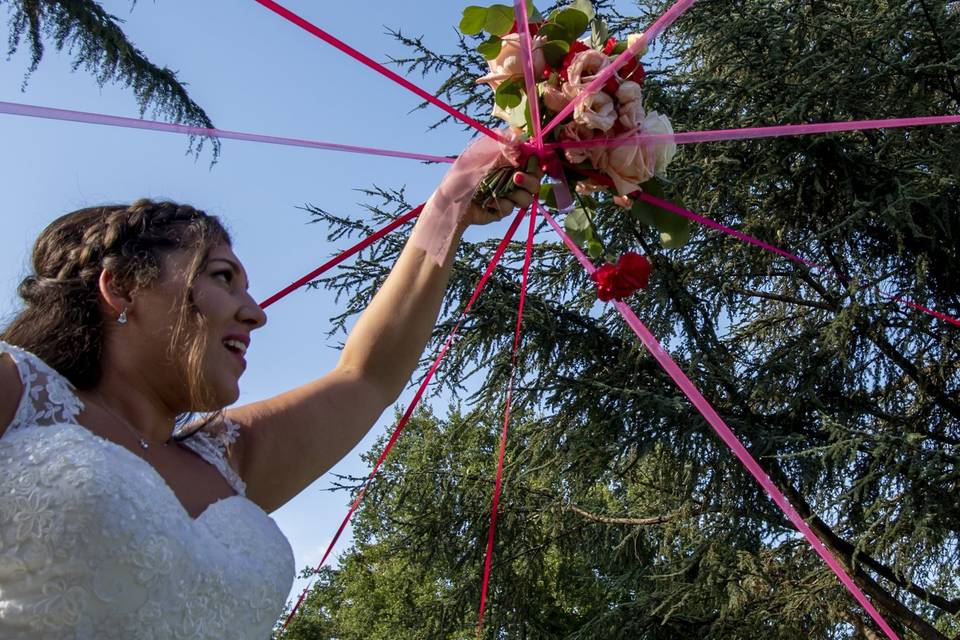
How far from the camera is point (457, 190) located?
2.33m

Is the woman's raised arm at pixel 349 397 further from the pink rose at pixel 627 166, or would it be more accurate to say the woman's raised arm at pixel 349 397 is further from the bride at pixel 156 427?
the pink rose at pixel 627 166

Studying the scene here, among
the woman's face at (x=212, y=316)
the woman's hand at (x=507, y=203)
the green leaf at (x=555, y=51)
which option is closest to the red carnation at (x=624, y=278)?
the woman's hand at (x=507, y=203)

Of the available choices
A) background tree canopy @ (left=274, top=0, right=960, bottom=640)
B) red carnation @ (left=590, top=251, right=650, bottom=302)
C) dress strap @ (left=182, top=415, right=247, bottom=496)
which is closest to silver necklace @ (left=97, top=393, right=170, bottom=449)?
dress strap @ (left=182, top=415, right=247, bottom=496)

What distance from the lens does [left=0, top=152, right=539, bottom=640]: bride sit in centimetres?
148

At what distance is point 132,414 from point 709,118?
5628 millimetres

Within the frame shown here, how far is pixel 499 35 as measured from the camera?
268 cm

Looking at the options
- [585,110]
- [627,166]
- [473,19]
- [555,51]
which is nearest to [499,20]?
[473,19]

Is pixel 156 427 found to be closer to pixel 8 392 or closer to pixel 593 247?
pixel 8 392

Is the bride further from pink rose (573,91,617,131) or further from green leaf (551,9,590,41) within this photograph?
green leaf (551,9,590,41)

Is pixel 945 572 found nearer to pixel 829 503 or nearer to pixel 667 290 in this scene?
pixel 829 503

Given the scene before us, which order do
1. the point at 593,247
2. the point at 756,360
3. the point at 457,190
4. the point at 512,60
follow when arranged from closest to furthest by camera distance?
1. the point at 457,190
2. the point at 512,60
3. the point at 593,247
4. the point at 756,360

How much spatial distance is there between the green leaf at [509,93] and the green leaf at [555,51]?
0.35ft

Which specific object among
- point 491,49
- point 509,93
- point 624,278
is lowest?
point 624,278

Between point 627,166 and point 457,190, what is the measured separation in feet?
1.45
